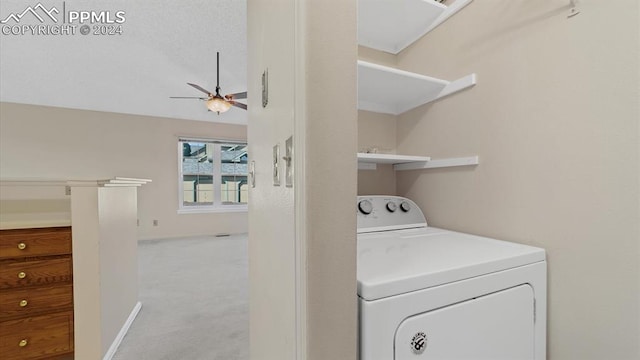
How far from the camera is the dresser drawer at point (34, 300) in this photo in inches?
54.7

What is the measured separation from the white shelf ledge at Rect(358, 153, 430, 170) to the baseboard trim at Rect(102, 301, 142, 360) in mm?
1805

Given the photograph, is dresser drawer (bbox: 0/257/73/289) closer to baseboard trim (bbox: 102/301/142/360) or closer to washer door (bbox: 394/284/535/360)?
baseboard trim (bbox: 102/301/142/360)

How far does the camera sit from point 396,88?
1.34 m

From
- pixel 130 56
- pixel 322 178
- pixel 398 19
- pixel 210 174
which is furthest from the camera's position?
pixel 210 174

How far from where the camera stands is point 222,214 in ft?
18.7

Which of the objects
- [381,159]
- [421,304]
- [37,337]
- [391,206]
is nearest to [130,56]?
[37,337]

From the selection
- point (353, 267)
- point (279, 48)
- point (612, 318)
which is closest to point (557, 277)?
point (612, 318)

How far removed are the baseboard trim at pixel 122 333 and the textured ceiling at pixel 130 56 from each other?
7.75 feet

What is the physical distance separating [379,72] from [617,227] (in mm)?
942

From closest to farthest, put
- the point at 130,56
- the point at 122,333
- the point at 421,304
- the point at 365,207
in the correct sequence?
the point at 421,304 → the point at 365,207 → the point at 122,333 → the point at 130,56

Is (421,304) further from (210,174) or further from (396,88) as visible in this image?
(210,174)

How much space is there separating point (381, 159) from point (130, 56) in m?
3.07

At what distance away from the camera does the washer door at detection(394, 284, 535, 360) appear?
642 millimetres

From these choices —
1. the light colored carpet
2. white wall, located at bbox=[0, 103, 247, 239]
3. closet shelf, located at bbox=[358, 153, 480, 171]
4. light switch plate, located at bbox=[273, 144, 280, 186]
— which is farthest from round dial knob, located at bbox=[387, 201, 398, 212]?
white wall, located at bbox=[0, 103, 247, 239]
